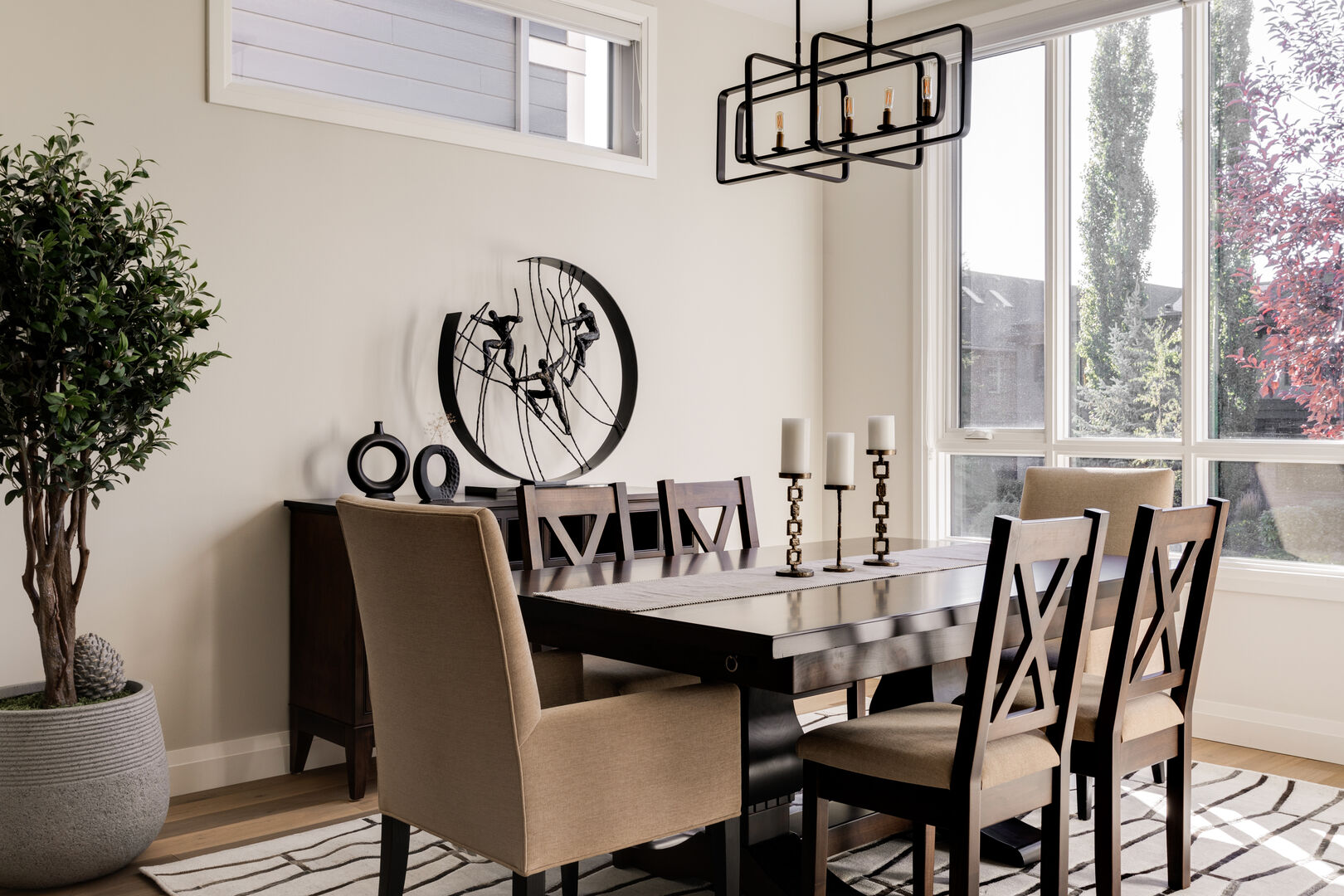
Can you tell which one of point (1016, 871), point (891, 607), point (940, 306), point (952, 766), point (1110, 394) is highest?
point (940, 306)

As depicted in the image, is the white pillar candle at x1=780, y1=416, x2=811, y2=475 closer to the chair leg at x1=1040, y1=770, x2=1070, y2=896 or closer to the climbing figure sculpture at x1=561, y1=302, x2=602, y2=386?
the chair leg at x1=1040, y1=770, x2=1070, y2=896

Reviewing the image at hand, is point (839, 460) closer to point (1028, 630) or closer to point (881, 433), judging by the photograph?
point (881, 433)

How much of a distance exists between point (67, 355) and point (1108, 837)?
8.26 ft

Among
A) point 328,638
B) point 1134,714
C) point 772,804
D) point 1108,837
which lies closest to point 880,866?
point 772,804

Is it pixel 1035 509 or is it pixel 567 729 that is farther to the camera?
pixel 1035 509

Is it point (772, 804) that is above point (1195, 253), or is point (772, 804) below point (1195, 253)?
below

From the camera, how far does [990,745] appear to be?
83.3 inches

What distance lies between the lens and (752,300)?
5004 millimetres

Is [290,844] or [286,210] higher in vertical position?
[286,210]

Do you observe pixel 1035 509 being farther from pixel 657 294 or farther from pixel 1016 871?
pixel 657 294

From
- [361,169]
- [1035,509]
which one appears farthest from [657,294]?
[1035,509]

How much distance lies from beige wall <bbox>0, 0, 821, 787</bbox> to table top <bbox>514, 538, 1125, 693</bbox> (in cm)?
123


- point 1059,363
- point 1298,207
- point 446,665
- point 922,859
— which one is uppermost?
point 1298,207

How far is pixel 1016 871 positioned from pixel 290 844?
6.05 feet
